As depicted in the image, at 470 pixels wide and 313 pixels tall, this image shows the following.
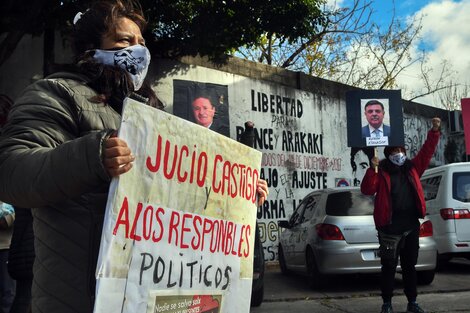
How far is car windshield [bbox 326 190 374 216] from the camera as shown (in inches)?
312

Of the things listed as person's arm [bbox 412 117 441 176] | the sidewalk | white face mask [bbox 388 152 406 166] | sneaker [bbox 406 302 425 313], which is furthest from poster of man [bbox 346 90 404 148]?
sneaker [bbox 406 302 425 313]

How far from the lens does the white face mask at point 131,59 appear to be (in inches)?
68.1

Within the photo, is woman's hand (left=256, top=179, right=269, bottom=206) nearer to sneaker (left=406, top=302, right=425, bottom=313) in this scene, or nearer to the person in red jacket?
the person in red jacket

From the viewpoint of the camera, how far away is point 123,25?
182 centimetres

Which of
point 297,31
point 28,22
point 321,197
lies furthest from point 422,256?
point 28,22

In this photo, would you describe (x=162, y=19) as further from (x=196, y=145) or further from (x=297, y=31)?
(x=196, y=145)

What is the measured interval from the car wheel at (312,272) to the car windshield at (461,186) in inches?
112

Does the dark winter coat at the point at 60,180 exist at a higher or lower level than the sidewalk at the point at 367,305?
higher

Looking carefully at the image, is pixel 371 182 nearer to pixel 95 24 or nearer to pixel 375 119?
pixel 375 119

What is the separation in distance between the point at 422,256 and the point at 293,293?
1.92m

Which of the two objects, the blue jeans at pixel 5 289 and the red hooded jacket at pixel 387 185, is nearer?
the blue jeans at pixel 5 289

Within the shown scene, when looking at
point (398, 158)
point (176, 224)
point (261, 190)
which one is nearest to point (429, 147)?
point (398, 158)

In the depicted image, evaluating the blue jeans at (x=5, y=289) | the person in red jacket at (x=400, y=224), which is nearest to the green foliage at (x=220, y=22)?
Answer: the person in red jacket at (x=400, y=224)

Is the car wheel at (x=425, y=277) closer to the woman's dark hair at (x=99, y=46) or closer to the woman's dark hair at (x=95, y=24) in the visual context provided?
the woman's dark hair at (x=99, y=46)
